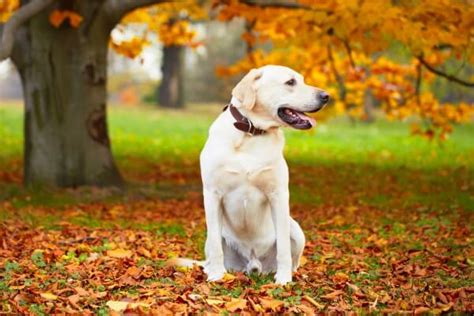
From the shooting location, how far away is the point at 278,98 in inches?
209

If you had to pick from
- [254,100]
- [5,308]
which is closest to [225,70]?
[254,100]

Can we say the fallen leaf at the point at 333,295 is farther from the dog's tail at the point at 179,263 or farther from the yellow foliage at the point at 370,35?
the yellow foliage at the point at 370,35

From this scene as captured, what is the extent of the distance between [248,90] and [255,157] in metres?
0.44

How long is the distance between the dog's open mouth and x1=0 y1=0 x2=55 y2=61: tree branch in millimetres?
3627

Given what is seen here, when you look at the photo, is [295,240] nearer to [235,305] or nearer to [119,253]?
[235,305]

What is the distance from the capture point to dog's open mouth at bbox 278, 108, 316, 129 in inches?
207

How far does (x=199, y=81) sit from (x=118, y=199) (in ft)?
94.2

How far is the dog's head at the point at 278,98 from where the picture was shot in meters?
5.26

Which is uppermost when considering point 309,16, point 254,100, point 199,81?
point 309,16

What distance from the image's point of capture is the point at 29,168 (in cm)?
1005

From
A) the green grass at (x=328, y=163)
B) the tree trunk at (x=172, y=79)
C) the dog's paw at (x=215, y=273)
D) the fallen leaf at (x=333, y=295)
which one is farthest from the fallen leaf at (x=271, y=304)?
the tree trunk at (x=172, y=79)

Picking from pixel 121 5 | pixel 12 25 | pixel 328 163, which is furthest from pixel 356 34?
pixel 328 163

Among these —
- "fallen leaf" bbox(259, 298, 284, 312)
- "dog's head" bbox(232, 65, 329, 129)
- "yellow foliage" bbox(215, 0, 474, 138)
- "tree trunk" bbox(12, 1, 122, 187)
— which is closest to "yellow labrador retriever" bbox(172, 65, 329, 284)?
"dog's head" bbox(232, 65, 329, 129)

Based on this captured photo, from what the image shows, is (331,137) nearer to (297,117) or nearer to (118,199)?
(118,199)
